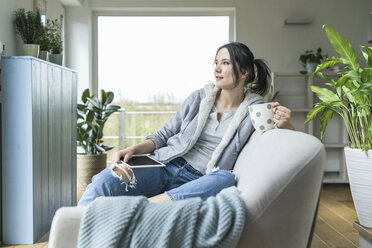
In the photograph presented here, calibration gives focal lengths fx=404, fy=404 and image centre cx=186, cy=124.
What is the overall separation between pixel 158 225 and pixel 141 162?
0.75 metres

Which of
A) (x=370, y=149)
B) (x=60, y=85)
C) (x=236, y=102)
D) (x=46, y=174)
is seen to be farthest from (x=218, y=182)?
(x=60, y=85)

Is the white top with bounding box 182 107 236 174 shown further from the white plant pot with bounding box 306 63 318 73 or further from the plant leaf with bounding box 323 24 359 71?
the white plant pot with bounding box 306 63 318 73

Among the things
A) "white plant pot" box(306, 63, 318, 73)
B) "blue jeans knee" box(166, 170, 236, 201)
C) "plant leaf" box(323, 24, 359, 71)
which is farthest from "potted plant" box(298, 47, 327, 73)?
"blue jeans knee" box(166, 170, 236, 201)

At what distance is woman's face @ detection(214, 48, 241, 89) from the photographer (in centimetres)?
199

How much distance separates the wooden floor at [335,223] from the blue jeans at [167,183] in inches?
44.1

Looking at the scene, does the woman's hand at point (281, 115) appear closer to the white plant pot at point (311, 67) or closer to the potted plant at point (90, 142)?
the potted plant at point (90, 142)

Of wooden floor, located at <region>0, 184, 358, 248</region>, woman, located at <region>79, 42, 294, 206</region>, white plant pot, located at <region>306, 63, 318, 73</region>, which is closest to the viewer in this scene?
woman, located at <region>79, 42, 294, 206</region>

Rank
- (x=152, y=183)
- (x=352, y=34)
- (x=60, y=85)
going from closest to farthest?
(x=152, y=183), (x=60, y=85), (x=352, y=34)

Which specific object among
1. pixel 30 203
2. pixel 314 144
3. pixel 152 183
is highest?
pixel 314 144

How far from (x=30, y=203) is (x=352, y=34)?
13.2 ft

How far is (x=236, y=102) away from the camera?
206cm

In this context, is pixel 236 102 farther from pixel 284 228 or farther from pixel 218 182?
pixel 284 228

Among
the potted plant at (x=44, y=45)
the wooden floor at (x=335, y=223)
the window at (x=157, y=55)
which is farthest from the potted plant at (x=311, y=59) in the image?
the potted plant at (x=44, y=45)

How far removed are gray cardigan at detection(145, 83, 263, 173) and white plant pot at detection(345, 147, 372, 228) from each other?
612 millimetres
